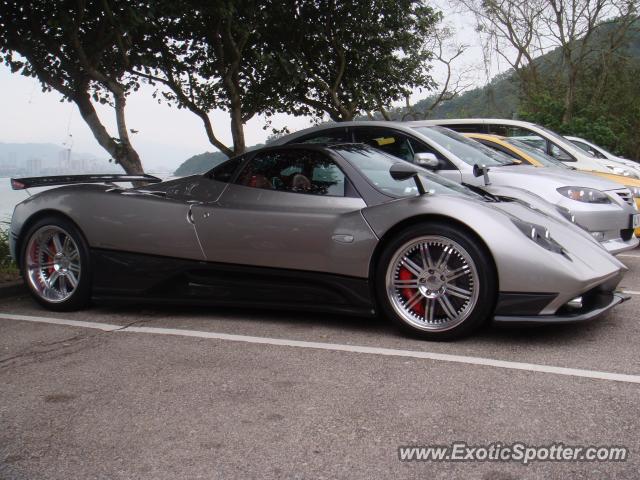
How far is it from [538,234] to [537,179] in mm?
2799

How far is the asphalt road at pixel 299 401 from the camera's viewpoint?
105 inches

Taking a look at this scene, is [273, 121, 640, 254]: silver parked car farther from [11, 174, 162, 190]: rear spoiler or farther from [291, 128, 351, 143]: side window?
[11, 174, 162, 190]: rear spoiler

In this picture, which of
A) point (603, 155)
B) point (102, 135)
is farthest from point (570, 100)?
point (102, 135)

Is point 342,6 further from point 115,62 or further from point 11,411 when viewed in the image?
point 11,411

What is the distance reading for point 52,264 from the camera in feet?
18.6

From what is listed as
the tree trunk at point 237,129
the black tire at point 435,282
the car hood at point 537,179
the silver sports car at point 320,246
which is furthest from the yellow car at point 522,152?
the tree trunk at point 237,129

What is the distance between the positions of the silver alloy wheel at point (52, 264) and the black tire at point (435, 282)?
2.57 metres

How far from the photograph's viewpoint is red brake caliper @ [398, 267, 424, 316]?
173 inches

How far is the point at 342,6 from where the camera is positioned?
16656 millimetres

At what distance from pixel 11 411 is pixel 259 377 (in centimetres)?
121

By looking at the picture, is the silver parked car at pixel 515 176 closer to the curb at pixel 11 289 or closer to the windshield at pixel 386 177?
the windshield at pixel 386 177

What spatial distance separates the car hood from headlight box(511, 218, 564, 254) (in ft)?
8.60

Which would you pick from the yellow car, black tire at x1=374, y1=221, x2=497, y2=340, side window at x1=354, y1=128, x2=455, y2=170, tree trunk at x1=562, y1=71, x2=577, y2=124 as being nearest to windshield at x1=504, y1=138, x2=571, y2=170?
the yellow car

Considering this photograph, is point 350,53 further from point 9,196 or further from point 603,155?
point 9,196
